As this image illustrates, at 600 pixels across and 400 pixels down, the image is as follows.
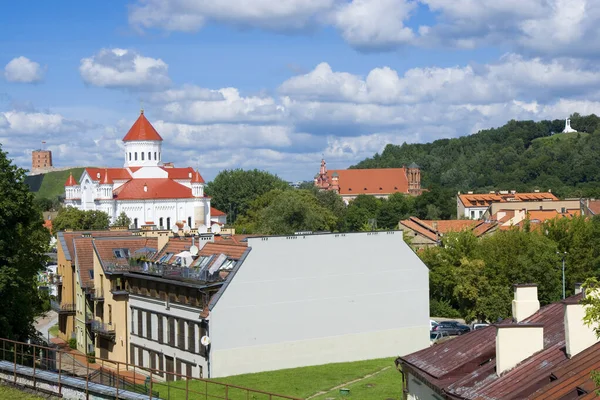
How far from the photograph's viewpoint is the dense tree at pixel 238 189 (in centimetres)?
18075

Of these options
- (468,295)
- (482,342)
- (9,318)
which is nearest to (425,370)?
(482,342)

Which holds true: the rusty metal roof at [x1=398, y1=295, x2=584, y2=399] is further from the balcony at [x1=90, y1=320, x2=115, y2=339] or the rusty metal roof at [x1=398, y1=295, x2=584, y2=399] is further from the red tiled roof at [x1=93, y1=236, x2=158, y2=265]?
the red tiled roof at [x1=93, y1=236, x2=158, y2=265]

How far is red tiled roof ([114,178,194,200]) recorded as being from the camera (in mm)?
148500

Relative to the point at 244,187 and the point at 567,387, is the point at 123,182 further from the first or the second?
the point at 567,387

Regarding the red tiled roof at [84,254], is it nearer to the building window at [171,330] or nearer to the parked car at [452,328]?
the building window at [171,330]

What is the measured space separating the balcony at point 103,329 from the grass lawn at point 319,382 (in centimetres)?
1146

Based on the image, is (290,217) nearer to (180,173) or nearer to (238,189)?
(180,173)

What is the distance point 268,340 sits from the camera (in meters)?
42.8

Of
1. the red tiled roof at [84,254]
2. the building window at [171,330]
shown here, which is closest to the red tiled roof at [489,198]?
the red tiled roof at [84,254]

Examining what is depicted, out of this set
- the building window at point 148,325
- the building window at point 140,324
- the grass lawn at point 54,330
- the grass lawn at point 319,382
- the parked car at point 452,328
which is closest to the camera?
the grass lawn at point 319,382

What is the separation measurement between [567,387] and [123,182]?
13960 cm

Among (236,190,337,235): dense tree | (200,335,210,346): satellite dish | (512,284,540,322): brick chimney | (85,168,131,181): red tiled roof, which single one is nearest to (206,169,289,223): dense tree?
(85,168,131,181): red tiled roof

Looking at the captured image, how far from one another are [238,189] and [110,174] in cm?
3509

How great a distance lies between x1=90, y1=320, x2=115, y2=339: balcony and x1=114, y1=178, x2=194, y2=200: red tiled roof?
322 ft
